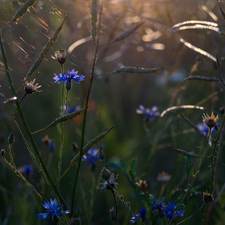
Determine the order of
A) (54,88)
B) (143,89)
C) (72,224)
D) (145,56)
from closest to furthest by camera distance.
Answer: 1. (72,224)
2. (54,88)
3. (145,56)
4. (143,89)

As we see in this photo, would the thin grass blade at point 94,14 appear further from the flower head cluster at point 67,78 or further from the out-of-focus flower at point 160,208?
the out-of-focus flower at point 160,208

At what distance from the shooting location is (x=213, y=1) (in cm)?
227

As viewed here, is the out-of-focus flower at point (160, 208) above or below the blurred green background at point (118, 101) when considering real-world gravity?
below

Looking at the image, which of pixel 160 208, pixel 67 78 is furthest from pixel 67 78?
pixel 160 208

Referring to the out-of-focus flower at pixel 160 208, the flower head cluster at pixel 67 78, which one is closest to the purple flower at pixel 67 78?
the flower head cluster at pixel 67 78

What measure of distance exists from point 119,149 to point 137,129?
309 mm

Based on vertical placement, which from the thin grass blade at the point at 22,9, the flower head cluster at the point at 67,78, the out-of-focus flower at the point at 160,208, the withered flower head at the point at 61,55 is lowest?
the out-of-focus flower at the point at 160,208

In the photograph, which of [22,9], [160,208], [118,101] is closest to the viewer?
[22,9]

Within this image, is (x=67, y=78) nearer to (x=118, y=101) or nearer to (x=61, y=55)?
(x=61, y=55)

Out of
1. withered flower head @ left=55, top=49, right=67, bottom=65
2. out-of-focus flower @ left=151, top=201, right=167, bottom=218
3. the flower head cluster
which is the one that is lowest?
out-of-focus flower @ left=151, top=201, right=167, bottom=218

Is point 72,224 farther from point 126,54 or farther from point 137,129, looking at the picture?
point 126,54

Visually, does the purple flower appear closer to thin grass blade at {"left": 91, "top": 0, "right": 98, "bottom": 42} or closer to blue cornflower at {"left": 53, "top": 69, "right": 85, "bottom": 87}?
blue cornflower at {"left": 53, "top": 69, "right": 85, "bottom": 87}

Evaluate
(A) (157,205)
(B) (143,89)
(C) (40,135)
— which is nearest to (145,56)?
(B) (143,89)

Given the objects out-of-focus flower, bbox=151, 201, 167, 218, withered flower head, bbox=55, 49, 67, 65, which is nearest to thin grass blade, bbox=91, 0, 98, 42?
withered flower head, bbox=55, 49, 67, 65
